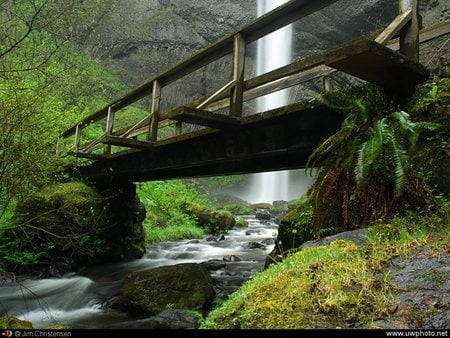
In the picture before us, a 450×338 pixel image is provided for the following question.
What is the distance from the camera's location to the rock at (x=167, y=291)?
6.58 meters

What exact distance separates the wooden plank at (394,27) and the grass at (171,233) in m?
13.2

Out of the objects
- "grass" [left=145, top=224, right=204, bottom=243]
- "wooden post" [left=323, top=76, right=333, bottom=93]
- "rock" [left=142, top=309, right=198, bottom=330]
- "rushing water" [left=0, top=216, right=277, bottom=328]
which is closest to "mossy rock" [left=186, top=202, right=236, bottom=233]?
"grass" [left=145, top=224, right=204, bottom=243]

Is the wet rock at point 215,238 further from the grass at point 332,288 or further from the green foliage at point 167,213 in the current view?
the grass at point 332,288

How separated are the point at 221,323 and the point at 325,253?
39.7 inches

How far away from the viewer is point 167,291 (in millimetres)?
6812

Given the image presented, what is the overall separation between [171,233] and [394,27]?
14.0m

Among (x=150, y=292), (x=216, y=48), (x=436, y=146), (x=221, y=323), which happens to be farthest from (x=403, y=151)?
(x=150, y=292)

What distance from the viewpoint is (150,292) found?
22.4 ft

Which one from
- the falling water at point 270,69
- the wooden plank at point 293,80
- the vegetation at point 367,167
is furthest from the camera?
the falling water at point 270,69

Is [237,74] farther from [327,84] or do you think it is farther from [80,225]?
[80,225]

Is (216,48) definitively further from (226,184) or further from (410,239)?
(226,184)

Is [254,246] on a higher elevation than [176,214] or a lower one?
lower

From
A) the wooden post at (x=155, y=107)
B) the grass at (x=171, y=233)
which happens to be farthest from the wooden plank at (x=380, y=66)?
the grass at (x=171, y=233)

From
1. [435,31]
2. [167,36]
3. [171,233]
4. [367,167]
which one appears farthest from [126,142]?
[167,36]
